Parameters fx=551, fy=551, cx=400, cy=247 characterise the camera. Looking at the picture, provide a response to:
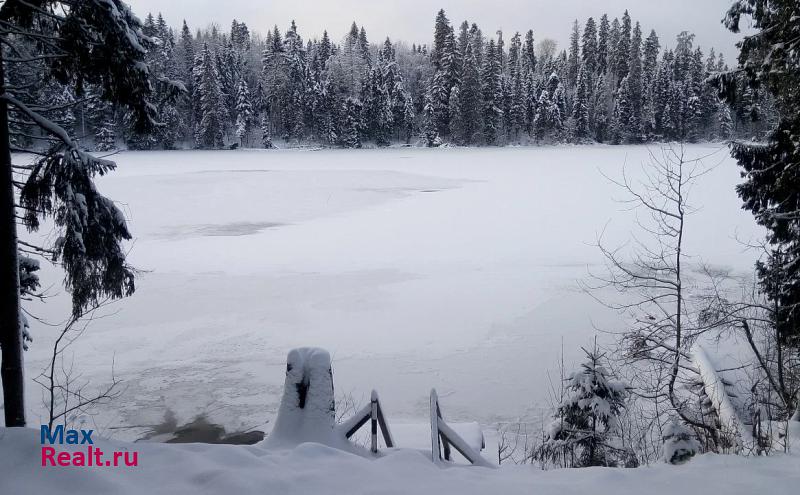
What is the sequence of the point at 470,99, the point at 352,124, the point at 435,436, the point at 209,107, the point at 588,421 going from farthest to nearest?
the point at 352,124 < the point at 470,99 < the point at 209,107 < the point at 588,421 < the point at 435,436

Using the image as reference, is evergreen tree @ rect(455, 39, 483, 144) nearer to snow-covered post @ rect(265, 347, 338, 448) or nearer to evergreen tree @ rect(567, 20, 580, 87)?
evergreen tree @ rect(567, 20, 580, 87)

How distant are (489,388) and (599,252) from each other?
926 cm

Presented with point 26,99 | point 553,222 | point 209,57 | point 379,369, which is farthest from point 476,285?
point 209,57

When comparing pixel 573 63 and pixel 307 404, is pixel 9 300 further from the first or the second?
pixel 573 63

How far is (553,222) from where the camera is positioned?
20.6 meters

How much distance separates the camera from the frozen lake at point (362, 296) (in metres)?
8.67

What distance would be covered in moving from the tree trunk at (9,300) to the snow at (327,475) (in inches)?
61.0

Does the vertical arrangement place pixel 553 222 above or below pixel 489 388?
above

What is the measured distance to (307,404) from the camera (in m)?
4.23

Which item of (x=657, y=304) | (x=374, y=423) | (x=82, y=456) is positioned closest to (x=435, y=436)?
(x=374, y=423)

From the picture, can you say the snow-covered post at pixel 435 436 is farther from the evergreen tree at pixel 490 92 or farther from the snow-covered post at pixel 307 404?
the evergreen tree at pixel 490 92

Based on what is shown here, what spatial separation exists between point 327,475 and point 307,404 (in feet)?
2.62

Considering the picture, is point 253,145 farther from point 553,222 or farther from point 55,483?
point 55,483

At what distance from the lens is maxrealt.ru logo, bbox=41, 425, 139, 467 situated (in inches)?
133
